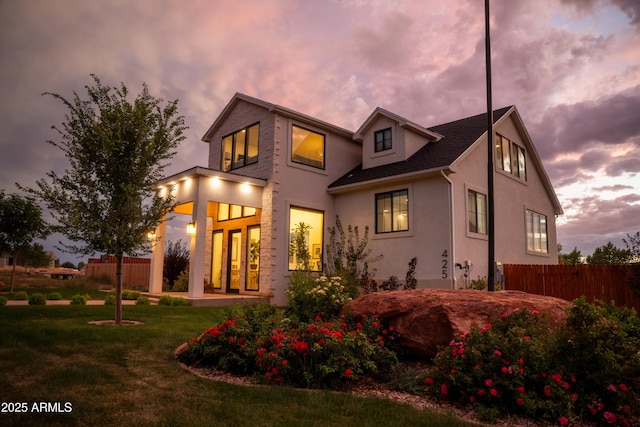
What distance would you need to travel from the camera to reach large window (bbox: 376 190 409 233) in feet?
45.8

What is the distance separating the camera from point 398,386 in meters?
4.95

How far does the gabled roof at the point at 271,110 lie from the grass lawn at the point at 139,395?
949 cm

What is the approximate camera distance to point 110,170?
8422mm

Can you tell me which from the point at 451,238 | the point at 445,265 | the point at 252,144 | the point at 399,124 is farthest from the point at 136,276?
the point at 451,238

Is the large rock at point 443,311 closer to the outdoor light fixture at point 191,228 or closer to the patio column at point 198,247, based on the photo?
the patio column at point 198,247

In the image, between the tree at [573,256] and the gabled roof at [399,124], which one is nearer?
the gabled roof at [399,124]

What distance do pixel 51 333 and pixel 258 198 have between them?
27.2 ft

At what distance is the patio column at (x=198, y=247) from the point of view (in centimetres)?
1298

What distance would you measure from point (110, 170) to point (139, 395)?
220 inches

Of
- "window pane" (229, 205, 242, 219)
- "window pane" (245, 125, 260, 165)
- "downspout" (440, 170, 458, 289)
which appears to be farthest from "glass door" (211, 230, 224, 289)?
"downspout" (440, 170, 458, 289)

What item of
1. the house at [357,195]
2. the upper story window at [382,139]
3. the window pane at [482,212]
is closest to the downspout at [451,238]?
the house at [357,195]

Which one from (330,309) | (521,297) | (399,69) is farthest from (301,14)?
(521,297)

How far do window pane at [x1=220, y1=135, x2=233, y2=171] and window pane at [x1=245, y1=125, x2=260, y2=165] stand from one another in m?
1.34

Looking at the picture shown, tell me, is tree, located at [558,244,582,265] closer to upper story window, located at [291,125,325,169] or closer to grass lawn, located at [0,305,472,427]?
upper story window, located at [291,125,325,169]
